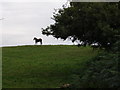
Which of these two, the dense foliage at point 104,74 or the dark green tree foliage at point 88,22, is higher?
the dark green tree foliage at point 88,22

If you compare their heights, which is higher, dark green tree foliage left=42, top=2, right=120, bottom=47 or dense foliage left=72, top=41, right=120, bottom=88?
dark green tree foliage left=42, top=2, right=120, bottom=47

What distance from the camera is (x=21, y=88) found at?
19531 millimetres

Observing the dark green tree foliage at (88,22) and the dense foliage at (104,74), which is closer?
the dense foliage at (104,74)

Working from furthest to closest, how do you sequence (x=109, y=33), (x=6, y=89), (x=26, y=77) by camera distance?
1. (x=26, y=77)
2. (x=109, y=33)
3. (x=6, y=89)

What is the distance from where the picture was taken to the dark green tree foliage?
868 inches

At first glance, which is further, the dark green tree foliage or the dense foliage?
the dark green tree foliage

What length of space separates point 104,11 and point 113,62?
10.2m

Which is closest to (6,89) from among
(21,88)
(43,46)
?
(21,88)

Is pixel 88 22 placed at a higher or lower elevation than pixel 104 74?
higher

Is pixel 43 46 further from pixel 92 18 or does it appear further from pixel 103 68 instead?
pixel 103 68


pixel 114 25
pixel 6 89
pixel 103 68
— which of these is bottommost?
pixel 6 89

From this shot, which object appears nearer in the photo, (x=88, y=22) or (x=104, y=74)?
(x=104, y=74)

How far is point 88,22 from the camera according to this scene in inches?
901

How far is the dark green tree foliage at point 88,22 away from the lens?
22047 millimetres
